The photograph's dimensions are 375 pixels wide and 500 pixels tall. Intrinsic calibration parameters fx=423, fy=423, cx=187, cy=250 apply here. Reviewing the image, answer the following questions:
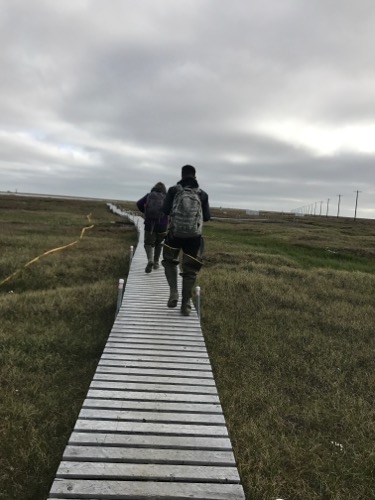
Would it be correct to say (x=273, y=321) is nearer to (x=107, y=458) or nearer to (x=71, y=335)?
(x=71, y=335)

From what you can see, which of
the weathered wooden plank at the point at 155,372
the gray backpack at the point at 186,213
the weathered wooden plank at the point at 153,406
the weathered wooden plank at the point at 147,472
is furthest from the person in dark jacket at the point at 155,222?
the weathered wooden plank at the point at 147,472

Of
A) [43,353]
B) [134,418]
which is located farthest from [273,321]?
[134,418]

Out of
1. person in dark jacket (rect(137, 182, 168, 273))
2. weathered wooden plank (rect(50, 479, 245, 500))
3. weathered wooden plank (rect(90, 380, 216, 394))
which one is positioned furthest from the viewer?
person in dark jacket (rect(137, 182, 168, 273))

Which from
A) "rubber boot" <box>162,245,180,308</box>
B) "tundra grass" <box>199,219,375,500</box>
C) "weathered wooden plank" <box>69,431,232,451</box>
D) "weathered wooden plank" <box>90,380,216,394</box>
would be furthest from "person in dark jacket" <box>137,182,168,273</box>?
"weathered wooden plank" <box>69,431,232,451</box>

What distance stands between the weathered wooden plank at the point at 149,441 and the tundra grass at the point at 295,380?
0.47 m

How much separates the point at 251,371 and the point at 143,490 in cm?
364

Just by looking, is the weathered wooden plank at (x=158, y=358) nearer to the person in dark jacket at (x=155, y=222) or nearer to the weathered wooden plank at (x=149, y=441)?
the weathered wooden plank at (x=149, y=441)

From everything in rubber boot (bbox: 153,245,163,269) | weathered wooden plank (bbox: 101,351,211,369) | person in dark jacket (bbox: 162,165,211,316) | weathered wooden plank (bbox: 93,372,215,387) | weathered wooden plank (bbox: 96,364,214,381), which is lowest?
weathered wooden plank (bbox: 93,372,215,387)

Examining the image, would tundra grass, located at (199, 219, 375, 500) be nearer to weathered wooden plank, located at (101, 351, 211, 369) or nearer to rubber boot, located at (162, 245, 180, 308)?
weathered wooden plank, located at (101, 351, 211, 369)

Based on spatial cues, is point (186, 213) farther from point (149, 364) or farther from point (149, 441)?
point (149, 441)

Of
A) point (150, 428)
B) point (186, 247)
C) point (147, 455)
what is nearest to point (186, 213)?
point (186, 247)

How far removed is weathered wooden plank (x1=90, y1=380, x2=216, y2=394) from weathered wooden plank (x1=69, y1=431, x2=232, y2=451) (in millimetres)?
903

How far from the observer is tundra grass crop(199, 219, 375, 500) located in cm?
436

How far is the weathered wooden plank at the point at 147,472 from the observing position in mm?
3553
